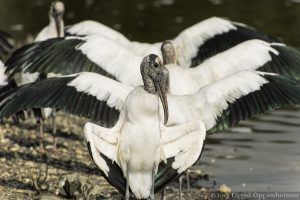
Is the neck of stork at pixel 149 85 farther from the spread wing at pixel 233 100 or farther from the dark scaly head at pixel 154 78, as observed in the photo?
the spread wing at pixel 233 100

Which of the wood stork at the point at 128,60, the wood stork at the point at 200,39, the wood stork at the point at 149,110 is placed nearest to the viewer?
the wood stork at the point at 149,110

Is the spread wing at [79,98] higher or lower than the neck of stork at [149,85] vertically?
lower

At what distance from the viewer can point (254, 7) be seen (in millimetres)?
21891

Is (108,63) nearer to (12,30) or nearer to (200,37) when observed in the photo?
(200,37)

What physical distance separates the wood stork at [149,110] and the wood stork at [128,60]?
77 cm

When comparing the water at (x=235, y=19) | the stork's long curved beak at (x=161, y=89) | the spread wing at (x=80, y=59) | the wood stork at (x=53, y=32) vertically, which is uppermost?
the stork's long curved beak at (x=161, y=89)

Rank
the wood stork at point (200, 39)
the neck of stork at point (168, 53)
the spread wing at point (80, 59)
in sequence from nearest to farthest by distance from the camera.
Result: the spread wing at point (80, 59), the neck of stork at point (168, 53), the wood stork at point (200, 39)

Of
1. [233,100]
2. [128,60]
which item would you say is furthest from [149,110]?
[128,60]

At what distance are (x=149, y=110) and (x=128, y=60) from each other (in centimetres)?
223

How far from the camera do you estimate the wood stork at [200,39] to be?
423 inches

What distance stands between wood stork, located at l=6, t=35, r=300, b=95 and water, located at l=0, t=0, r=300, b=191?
1242 mm

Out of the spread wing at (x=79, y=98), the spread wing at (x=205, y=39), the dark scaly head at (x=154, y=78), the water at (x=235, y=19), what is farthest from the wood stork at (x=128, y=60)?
the dark scaly head at (x=154, y=78)

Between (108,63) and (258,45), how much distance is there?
5.08ft

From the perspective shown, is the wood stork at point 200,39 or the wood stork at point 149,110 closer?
the wood stork at point 149,110
